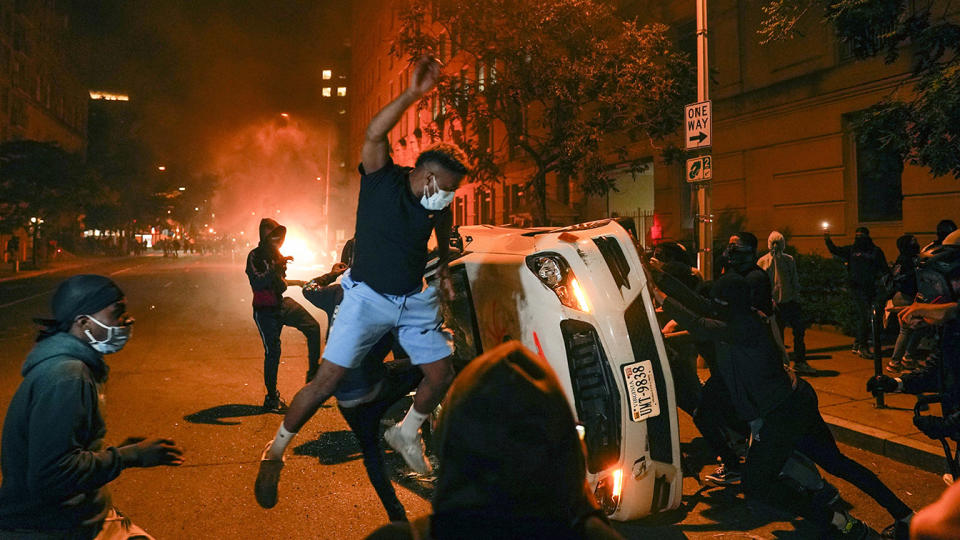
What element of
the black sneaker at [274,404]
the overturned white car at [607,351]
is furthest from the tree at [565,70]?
the overturned white car at [607,351]

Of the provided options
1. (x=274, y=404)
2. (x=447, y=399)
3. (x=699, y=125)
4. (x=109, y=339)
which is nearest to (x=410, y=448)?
(x=109, y=339)

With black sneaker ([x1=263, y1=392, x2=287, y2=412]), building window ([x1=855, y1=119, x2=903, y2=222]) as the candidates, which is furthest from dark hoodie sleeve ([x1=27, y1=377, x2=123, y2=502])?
building window ([x1=855, y1=119, x2=903, y2=222])

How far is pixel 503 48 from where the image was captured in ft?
45.6

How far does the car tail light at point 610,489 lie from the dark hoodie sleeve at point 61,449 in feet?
7.22

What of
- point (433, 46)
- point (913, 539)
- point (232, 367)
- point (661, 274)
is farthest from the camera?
point (433, 46)

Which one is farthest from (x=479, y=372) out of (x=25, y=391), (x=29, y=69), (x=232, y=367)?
(x=29, y=69)

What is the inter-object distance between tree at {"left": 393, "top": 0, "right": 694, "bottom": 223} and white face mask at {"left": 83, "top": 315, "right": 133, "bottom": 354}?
11.6m

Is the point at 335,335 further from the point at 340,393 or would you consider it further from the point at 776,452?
the point at 776,452

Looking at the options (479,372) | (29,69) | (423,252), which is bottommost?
(479,372)

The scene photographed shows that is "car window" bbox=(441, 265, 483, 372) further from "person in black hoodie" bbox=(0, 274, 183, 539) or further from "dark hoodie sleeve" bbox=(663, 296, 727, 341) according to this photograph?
"person in black hoodie" bbox=(0, 274, 183, 539)

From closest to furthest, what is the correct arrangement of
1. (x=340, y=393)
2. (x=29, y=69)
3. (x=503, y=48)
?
(x=340, y=393) → (x=503, y=48) → (x=29, y=69)

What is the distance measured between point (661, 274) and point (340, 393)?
7.44ft

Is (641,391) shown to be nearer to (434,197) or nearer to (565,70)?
(434,197)

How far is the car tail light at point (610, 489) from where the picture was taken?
10.7 feet
